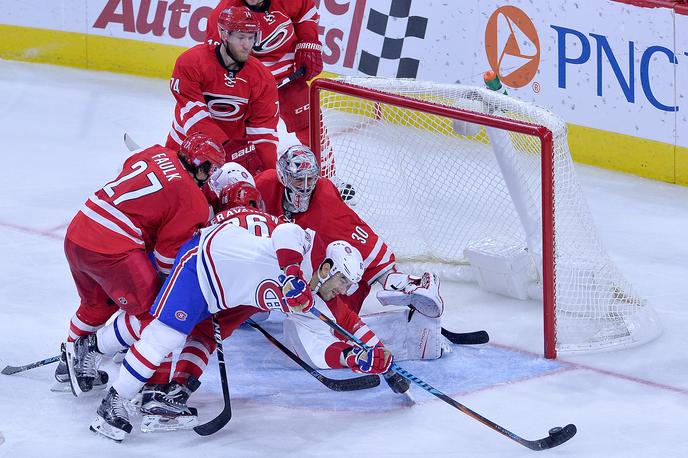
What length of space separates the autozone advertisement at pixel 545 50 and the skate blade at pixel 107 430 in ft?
11.3

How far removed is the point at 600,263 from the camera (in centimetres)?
460

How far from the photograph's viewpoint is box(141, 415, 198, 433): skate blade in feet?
12.4

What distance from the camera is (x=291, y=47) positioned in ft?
18.5

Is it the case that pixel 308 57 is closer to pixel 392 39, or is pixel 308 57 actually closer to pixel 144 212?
pixel 392 39

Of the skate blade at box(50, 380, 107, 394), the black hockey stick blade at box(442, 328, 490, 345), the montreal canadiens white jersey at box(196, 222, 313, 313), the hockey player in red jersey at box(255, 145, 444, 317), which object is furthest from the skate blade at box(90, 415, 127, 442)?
the black hockey stick blade at box(442, 328, 490, 345)

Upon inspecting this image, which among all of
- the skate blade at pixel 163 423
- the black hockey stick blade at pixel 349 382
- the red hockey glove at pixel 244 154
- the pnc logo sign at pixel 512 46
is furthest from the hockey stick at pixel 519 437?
the pnc logo sign at pixel 512 46

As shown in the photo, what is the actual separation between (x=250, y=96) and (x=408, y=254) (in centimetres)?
95

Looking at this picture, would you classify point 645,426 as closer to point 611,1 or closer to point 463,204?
point 463,204

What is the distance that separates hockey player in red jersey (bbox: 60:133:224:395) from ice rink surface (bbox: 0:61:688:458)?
0.60 ft

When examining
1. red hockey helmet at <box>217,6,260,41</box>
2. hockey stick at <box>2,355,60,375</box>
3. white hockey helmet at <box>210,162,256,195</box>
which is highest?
red hockey helmet at <box>217,6,260,41</box>

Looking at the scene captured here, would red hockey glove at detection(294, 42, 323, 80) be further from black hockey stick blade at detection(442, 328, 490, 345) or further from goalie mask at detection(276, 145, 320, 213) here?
black hockey stick blade at detection(442, 328, 490, 345)

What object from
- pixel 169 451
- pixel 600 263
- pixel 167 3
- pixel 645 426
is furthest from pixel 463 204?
pixel 167 3

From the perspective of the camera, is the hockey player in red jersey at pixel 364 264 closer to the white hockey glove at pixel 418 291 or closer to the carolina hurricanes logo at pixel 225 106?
the white hockey glove at pixel 418 291

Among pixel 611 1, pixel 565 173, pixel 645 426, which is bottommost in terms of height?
pixel 645 426
